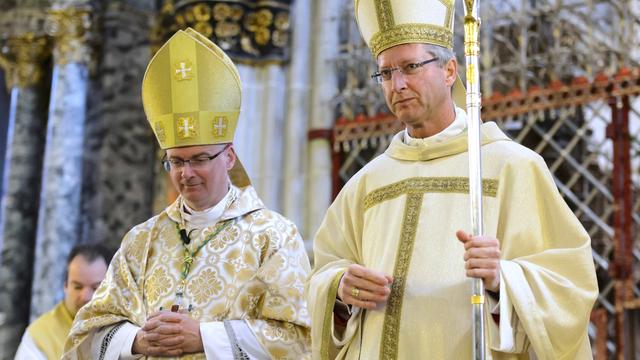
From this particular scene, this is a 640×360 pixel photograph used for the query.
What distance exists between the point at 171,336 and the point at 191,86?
107 cm

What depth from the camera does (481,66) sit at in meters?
7.59

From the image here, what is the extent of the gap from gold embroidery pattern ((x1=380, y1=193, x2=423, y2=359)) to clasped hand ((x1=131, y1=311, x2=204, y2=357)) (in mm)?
788

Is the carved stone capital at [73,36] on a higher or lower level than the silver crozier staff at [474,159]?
higher

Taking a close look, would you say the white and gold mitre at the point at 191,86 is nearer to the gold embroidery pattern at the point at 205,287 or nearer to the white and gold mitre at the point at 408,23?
the gold embroidery pattern at the point at 205,287

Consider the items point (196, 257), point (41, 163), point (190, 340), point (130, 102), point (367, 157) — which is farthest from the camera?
point (41, 163)

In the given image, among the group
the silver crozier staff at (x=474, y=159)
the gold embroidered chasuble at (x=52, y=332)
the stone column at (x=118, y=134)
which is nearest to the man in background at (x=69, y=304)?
the gold embroidered chasuble at (x=52, y=332)

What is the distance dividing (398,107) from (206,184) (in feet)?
3.10

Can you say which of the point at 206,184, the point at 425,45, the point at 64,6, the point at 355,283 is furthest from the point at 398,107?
the point at 64,6

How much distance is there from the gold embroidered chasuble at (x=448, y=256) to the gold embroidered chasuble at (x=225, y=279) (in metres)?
0.34

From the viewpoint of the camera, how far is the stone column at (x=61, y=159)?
29.3 feet

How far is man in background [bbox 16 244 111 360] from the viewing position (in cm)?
573

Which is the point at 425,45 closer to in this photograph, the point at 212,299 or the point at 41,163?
the point at 212,299

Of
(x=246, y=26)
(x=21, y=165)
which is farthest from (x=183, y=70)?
(x=21, y=165)

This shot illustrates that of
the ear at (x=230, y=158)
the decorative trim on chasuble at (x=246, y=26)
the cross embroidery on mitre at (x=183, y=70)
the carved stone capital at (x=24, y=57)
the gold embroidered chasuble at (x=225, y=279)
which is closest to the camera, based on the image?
the gold embroidered chasuble at (x=225, y=279)
